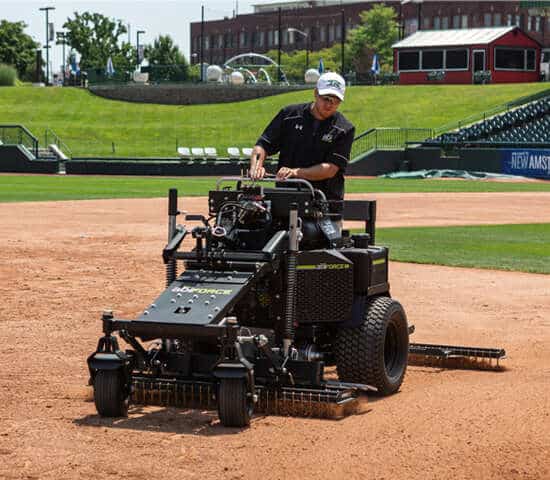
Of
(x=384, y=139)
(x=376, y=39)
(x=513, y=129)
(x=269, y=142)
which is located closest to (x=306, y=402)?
(x=269, y=142)

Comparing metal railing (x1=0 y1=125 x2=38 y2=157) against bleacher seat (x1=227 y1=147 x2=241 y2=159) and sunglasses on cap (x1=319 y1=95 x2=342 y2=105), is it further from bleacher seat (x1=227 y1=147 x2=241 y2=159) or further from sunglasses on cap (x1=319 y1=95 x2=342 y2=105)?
sunglasses on cap (x1=319 y1=95 x2=342 y2=105)

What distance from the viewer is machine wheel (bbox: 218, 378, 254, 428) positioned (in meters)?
7.04

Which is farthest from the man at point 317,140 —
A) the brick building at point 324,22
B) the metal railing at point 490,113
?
the brick building at point 324,22

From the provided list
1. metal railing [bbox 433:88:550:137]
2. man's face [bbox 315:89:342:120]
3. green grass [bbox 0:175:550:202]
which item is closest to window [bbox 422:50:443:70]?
metal railing [bbox 433:88:550:137]

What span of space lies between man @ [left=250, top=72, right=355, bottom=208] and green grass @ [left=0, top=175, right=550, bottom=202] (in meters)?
24.9

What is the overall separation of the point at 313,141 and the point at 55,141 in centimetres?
5839

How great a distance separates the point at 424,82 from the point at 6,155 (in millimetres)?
35657

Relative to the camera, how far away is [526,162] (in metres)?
53.0

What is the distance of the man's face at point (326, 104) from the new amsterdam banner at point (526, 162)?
4512 centimetres

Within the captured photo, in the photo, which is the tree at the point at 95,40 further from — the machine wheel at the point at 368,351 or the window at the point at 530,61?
the machine wheel at the point at 368,351

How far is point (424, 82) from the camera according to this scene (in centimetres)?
8344

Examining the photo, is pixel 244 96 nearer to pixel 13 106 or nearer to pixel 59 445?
pixel 13 106

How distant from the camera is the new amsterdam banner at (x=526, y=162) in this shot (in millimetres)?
52562

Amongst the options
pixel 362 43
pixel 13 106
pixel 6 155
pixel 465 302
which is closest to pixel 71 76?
pixel 13 106
